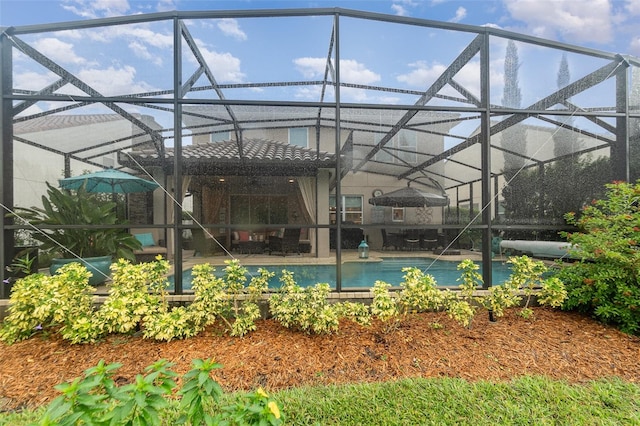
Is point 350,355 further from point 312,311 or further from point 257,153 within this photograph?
point 257,153

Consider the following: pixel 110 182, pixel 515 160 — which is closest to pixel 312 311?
pixel 110 182

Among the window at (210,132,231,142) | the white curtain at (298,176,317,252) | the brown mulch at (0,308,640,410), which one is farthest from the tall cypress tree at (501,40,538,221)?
the window at (210,132,231,142)

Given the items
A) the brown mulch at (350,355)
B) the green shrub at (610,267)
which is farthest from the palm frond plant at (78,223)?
the green shrub at (610,267)

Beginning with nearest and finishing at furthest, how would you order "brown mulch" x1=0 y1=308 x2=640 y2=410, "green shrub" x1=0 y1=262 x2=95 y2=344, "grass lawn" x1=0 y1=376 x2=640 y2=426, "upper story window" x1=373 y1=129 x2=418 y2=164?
"grass lawn" x1=0 y1=376 x2=640 y2=426 < "brown mulch" x1=0 y1=308 x2=640 y2=410 < "green shrub" x1=0 y1=262 x2=95 y2=344 < "upper story window" x1=373 y1=129 x2=418 y2=164

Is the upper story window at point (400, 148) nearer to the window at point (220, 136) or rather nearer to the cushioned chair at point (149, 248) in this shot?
the window at point (220, 136)

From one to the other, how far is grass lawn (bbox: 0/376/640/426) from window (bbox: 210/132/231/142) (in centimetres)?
362

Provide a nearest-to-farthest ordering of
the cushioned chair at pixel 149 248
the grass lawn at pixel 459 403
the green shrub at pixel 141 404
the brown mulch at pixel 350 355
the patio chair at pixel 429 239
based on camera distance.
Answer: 1. the green shrub at pixel 141 404
2. the grass lawn at pixel 459 403
3. the brown mulch at pixel 350 355
4. the cushioned chair at pixel 149 248
5. the patio chair at pixel 429 239

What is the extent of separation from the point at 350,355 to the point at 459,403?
107 cm

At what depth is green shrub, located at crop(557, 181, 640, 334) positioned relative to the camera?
3.35m

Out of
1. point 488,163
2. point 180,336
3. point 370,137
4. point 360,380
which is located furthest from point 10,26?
point 488,163

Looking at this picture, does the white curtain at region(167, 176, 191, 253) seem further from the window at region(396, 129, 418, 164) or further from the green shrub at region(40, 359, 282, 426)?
the window at region(396, 129, 418, 164)

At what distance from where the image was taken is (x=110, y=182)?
4.20 m

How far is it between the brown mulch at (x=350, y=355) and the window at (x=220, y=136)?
2.94m

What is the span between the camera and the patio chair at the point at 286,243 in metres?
4.58
